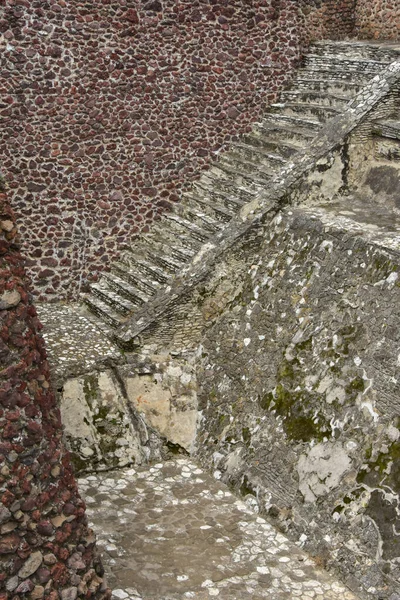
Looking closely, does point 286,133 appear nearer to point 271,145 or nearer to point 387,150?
point 271,145

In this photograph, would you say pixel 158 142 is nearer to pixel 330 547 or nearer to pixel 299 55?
pixel 299 55

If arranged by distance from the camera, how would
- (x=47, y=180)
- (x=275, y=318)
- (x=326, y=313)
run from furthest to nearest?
(x=47, y=180)
(x=275, y=318)
(x=326, y=313)

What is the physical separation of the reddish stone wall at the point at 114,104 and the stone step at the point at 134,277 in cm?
19

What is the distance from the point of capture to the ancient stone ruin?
19.8 ft

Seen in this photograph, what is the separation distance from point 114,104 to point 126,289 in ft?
8.14

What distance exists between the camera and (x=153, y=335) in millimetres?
9039

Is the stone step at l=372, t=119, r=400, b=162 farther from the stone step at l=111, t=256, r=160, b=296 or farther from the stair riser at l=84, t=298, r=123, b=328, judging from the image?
the stair riser at l=84, t=298, r=123, b=328

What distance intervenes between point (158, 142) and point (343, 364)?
4.79 m

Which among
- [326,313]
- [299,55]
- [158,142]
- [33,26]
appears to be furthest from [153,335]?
[299,55]

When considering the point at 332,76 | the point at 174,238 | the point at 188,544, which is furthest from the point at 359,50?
the point at 188,544

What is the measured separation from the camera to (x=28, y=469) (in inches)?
188

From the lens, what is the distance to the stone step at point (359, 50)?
10492 millimetres

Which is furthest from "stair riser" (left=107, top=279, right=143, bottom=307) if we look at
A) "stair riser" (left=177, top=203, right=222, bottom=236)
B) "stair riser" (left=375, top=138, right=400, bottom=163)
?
"stair riser" (left=375, top=138, right=400, bottom=163)

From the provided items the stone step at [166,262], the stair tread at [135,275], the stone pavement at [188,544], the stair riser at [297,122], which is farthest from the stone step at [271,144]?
the stone pavement at [188,544]
